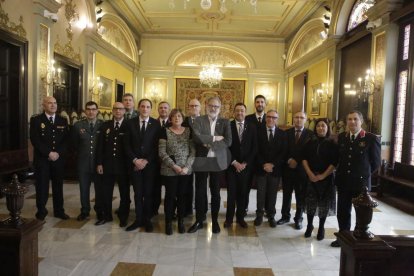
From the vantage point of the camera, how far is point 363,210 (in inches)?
71.4

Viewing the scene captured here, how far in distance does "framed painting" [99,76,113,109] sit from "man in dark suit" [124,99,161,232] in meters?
6.41

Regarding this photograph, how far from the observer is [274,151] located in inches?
156

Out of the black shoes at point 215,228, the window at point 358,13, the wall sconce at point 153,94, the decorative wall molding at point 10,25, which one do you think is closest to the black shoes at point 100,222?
the black shoes at point 215,228

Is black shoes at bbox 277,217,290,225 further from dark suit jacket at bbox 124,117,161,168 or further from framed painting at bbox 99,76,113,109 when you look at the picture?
framed painting at bbox 99,76,113,109

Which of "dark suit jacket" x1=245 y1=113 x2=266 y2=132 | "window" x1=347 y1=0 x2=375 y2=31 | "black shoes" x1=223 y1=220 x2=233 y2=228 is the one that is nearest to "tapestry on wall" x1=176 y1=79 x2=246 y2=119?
"window" x1=347 y1=0 x2=375 y2=31

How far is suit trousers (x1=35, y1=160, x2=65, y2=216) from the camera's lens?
393 cm

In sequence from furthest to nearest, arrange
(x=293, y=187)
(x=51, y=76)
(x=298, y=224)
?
(x=51, y=76) < (x=293, y=187) < (x=298, y=224)

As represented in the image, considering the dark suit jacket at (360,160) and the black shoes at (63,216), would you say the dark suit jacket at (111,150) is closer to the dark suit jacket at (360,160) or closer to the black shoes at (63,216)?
the black shoes at (63,216)

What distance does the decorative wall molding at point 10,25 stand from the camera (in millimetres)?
5215

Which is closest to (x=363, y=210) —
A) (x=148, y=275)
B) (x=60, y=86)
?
(x=148, y=275)

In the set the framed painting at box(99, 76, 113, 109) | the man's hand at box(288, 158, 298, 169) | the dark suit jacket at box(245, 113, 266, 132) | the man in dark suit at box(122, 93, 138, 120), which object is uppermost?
the framed painting at box(99, 76, 113, 109)

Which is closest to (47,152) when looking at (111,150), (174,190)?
(111,150)

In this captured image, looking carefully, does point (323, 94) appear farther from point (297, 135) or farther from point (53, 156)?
point (53, 156)

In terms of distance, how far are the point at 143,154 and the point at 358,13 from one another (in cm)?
677
